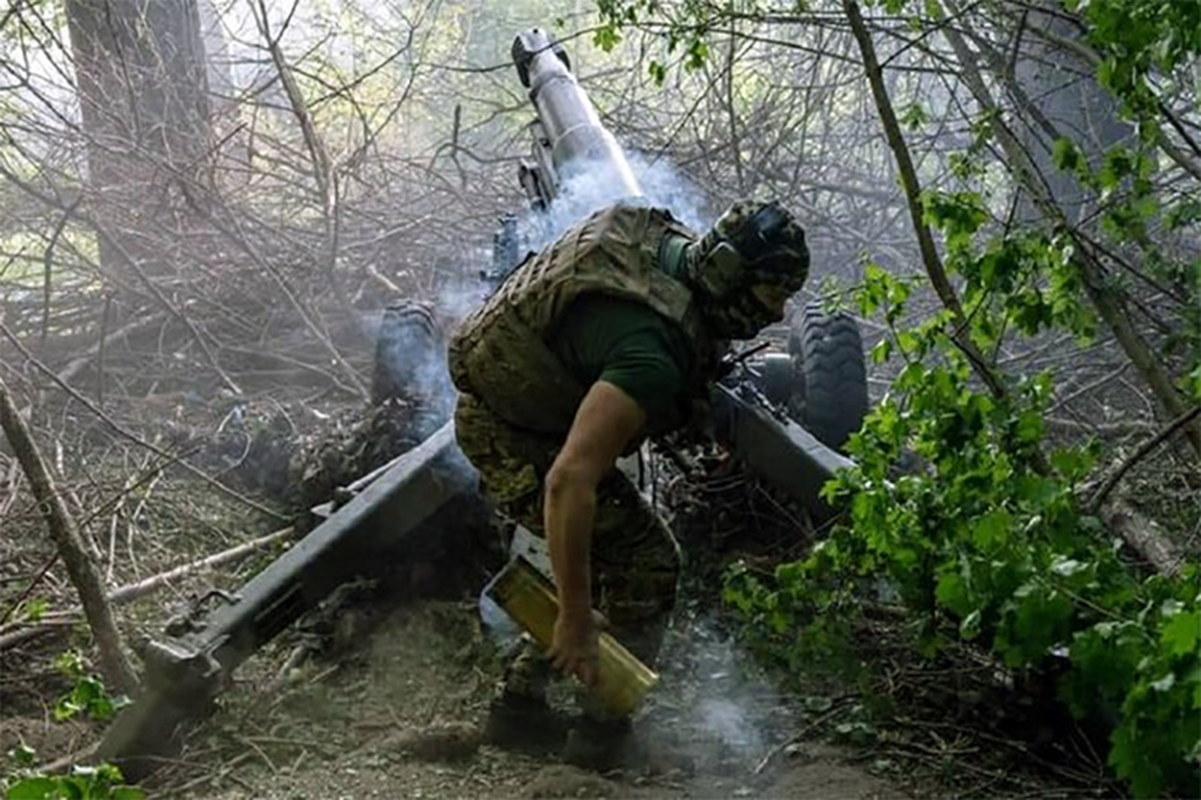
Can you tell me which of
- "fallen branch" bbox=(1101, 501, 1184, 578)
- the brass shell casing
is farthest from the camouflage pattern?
"fallen branch" bbox=(1101, 501, 1184, 578)

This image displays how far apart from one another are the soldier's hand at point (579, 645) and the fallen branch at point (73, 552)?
137cm

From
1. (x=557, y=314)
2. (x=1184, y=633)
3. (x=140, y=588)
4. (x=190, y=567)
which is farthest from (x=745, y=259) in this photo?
(x=190, y=567)

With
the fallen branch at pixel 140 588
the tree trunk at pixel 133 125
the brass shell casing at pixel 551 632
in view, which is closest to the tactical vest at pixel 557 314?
the brass shell casing at pixel 551 632

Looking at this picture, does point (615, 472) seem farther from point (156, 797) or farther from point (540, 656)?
point (156, 797)

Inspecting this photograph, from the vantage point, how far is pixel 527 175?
6582mm

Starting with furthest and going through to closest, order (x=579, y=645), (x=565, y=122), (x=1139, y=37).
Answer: (x=565, y=122), (x=579, y=645), (x=1139, y=37)

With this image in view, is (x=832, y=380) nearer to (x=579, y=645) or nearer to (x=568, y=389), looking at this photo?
(x=568, y=389)

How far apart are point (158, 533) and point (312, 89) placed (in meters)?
5.59

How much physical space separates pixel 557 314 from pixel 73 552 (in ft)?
5.15

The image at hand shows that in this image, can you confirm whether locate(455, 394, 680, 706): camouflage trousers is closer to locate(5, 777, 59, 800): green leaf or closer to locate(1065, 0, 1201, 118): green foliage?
locate(1065, 0, 1201, 118): green foliage

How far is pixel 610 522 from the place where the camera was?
4.22 metres

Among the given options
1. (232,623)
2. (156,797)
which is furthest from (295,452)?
(156,797)

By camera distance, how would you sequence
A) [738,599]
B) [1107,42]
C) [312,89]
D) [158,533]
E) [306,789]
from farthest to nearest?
[312,89]
[158,533]
[738,599]
[306,789]
[1107,42]

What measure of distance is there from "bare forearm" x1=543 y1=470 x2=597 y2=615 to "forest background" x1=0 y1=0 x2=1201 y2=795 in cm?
67
